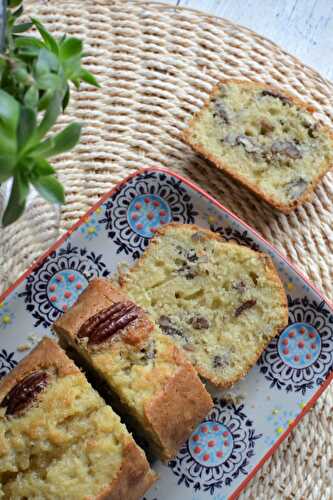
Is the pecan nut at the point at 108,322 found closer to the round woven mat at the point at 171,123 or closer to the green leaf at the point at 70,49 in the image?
the round woven mat at the point at 171,123

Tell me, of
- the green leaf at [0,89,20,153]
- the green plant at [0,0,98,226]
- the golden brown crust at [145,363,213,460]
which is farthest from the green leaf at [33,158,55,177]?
the golden brown crust at [145,363,213,460]

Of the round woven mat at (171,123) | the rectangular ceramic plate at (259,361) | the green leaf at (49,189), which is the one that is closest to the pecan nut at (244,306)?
the rectangular ceramic plate at (259,361)

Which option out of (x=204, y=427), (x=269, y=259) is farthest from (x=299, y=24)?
(x=204, y=427)

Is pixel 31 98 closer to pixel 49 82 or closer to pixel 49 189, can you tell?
pixel 49 82

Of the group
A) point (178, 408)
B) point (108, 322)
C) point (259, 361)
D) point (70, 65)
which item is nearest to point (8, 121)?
point (70, 65)

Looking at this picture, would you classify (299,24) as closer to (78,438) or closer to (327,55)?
(327,55)

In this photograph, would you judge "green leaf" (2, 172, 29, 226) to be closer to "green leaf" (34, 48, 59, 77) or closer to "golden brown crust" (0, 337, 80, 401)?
"green leaf" (34, 48, 59, 77)
